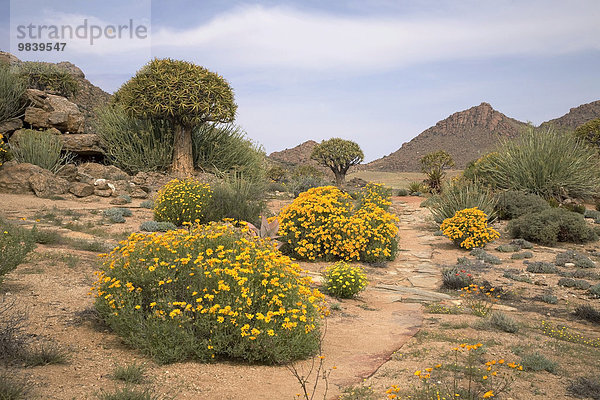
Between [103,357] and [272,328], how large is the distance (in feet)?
4.90

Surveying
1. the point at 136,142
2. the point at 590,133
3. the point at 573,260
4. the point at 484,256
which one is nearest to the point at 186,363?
the point at 484,256

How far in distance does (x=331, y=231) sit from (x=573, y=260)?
17.6 feet

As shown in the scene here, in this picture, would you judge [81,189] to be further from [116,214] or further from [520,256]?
[520,256]

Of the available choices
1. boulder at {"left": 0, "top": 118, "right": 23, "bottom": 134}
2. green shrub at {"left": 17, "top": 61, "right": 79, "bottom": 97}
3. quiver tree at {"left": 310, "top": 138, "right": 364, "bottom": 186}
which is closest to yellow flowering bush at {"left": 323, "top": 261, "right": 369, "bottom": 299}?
boulder at {"left": 0, "top": 118, "right": 23, "bottom": 134}

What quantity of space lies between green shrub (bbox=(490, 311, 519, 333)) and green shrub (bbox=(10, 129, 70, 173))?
14470mm

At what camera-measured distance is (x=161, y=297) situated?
480 centimetres

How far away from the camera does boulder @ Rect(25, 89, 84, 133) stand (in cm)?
1830

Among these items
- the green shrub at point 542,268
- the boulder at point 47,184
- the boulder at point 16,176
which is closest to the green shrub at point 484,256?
the green shrub at point 542,268

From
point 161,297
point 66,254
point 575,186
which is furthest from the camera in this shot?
point 575,186

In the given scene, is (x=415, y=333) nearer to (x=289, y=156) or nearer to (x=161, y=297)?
(x=161, y=297)

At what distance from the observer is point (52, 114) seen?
60.5ft

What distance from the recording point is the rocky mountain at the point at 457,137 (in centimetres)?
6694

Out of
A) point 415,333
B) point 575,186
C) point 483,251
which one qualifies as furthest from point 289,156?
point 415,333

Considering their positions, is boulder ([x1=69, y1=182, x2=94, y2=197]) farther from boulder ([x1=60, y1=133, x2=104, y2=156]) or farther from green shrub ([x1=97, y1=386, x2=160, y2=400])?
green shrub ([x1=97, y1=386, x2=160, y2=400])
